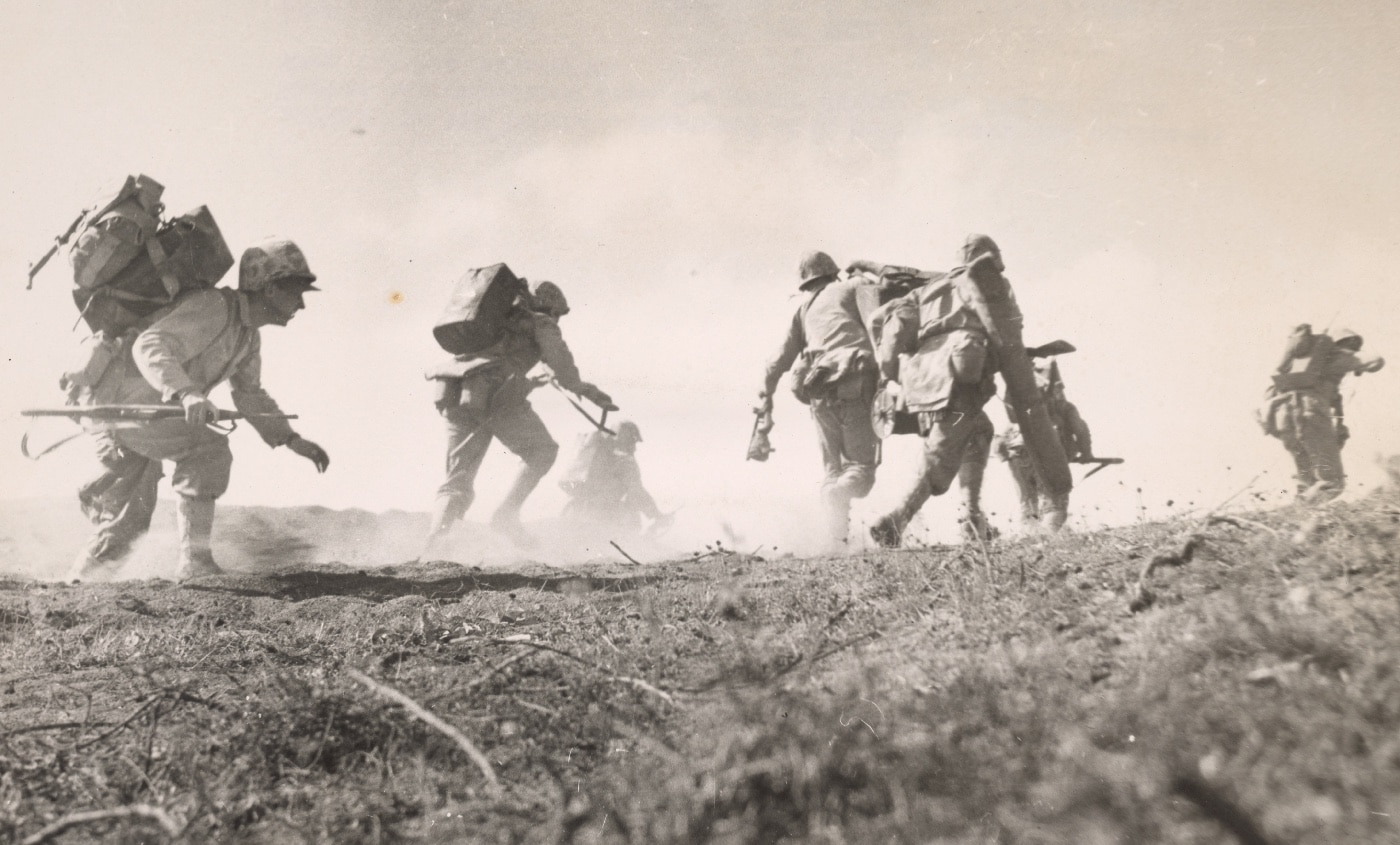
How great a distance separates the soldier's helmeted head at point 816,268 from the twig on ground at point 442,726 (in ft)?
20.0

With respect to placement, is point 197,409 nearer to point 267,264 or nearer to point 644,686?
point 267,264

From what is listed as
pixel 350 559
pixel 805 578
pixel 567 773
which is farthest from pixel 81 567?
pixel 567 773

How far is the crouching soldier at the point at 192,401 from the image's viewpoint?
612 cm

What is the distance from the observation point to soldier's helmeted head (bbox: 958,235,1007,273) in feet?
18.5

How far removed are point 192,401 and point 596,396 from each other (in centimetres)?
366

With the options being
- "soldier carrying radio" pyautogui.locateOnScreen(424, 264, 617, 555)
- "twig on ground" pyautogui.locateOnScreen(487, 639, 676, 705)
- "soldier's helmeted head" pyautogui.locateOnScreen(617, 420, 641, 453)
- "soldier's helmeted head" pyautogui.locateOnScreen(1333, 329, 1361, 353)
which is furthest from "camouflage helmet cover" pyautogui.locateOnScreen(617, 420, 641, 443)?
"twig on ground" pyautogui.locateOnScreen(487, 639, 676, 705)

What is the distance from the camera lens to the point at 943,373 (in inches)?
224

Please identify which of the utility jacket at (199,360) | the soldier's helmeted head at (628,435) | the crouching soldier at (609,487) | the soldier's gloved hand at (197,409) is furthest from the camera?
the soldier's helmeted head at (628,435)

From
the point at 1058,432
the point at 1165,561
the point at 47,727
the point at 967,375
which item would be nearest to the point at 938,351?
the point at 967,375

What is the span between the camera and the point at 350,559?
10.1 metres

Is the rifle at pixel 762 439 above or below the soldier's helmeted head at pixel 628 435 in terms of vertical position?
below

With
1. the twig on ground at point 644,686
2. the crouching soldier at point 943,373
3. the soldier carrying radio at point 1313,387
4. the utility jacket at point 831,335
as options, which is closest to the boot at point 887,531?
the crouching soldier at point 943,373

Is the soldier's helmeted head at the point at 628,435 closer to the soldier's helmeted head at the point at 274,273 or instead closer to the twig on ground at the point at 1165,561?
the soldier's helmeted head at the point at 274,273

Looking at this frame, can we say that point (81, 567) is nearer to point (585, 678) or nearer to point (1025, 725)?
point (585, 678)
